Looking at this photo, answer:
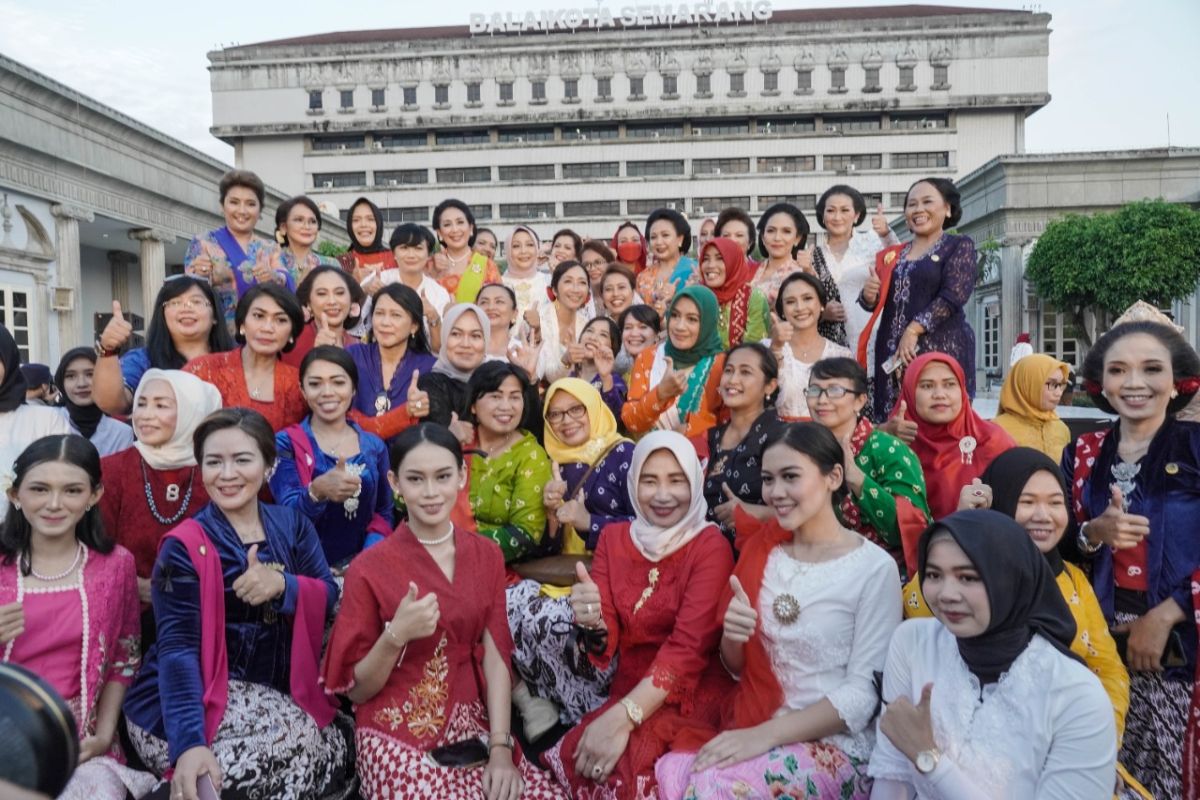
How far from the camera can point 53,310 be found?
1638cm

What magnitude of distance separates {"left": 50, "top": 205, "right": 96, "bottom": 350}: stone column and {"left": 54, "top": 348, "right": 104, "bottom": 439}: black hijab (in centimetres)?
1364

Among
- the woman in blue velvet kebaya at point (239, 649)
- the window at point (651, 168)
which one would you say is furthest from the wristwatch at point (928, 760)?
the window at point (651, 168)

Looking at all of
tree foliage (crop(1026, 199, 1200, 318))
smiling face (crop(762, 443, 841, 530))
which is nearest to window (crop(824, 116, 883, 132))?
tree foliage (crop(1026, 199, 1200, 318))

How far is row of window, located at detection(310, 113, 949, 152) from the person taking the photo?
47.8 meters

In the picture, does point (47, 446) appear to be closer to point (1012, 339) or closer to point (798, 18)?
point (1012, 339)

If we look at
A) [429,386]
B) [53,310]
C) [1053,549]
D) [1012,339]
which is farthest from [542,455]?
[1012,339]

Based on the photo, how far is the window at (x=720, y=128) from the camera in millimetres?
48438

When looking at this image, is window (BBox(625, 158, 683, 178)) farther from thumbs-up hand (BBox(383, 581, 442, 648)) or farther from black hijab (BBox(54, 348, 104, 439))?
thumbs-up hand (BBox(383, 581, 442, 648))

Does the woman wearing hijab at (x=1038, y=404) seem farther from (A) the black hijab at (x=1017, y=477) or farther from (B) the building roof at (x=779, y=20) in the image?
(B) the building roof at (x=779, y=20)

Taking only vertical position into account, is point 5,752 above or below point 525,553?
above

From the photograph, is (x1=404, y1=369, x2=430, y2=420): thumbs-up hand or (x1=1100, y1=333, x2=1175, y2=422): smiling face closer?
(x1=1100, y1=333, x2=1175, y2=422): smiling face

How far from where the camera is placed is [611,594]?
3.33 m

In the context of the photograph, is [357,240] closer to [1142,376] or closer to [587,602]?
[587,602]

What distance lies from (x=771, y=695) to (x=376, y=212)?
209 inches
